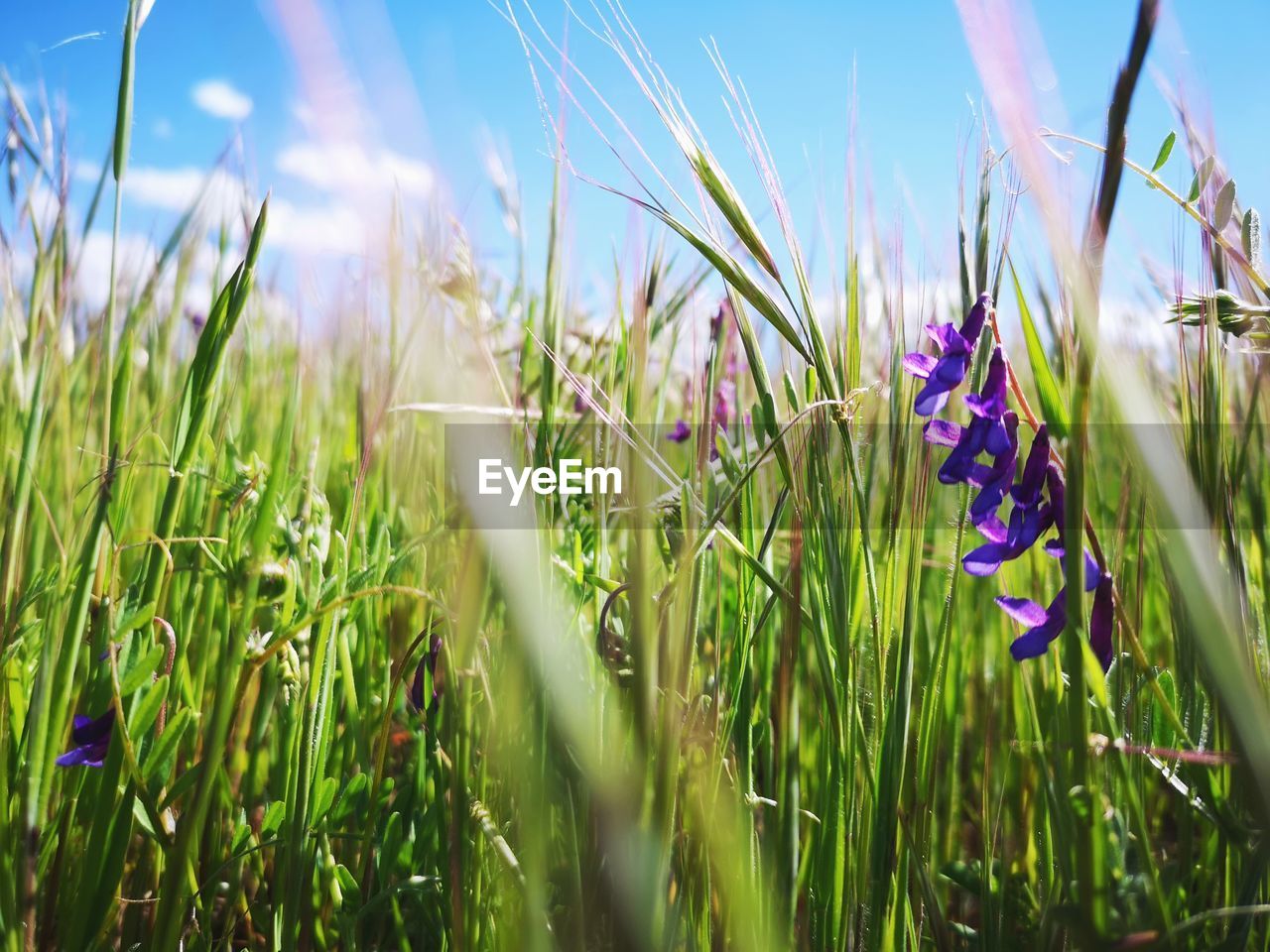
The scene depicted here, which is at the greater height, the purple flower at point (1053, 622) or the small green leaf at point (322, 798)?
the purple flower at point (1053, 622)

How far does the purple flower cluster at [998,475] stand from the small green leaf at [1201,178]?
227 millimetres

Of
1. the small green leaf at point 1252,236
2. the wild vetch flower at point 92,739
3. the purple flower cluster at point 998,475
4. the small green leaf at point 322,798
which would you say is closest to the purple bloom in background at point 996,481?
the purple flower cluster at point 998,475

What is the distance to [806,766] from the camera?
0.96 m

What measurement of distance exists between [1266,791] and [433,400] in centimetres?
50

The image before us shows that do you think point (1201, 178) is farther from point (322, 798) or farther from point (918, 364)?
point (322, 798)

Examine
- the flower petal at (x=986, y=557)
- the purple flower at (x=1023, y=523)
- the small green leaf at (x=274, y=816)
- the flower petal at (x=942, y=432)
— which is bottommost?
the small green leaf at (x=274, y=816)

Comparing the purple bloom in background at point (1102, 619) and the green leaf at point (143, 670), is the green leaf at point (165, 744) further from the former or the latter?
the purple bloom in background at point (1102, 619)

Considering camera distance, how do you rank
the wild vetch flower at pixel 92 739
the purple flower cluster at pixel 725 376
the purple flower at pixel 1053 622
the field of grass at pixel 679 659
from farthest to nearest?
1. the purple flower cluster at pixel 725 376
2. the wild vetch flower at pixel 92 739
3. the purple flower at pixel 1053 622
4. the field of grass at pixel 679 659

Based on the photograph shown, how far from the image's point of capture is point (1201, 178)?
26.4 inches

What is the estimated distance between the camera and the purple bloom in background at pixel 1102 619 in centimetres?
59

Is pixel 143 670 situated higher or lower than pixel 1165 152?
lower

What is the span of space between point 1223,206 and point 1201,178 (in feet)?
0.13

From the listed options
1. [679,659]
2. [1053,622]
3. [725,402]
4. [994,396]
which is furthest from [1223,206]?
[725,402]

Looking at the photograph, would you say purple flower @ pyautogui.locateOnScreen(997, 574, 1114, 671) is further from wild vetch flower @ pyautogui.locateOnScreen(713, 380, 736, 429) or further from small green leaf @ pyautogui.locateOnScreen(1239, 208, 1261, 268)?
wild vetch flower @ pyautogui.locateOnScreen(713, 380, 736, 429)
